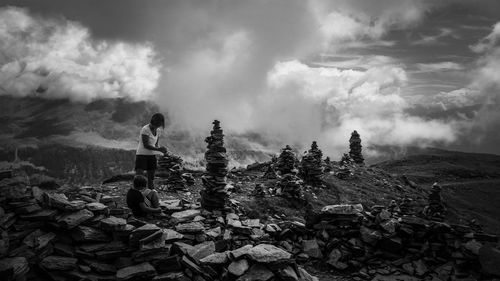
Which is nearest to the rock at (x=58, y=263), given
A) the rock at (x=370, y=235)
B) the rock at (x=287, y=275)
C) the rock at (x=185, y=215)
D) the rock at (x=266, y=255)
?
the rock at (x=185, y=215)

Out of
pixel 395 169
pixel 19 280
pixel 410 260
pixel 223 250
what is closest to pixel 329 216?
pixel 410 260

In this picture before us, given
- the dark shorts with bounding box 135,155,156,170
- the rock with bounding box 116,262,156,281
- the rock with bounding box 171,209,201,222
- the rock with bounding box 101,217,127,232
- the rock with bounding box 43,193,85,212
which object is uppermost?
the dark shorts with bounding box 135,155,156,170

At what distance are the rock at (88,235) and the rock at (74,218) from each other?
336mm

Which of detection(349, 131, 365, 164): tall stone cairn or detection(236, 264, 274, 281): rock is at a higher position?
detection(349, 131, 365, 164): tall stone cairn

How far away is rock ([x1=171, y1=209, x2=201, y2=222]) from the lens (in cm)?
1963

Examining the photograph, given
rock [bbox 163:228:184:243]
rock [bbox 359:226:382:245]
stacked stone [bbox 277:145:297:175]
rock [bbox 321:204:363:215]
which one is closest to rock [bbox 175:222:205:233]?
rock [bbox 163:228:184:243]

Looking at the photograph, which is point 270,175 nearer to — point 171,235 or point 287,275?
point 171,235

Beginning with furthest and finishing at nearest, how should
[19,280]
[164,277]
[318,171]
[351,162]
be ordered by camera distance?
1. [351,162]
2. [318,171]
3. [164,277]
4. [19,280]

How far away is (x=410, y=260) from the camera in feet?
→ 65.0

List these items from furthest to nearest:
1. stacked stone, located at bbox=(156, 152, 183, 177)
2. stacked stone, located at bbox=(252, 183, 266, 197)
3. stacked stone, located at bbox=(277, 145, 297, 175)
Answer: stacked stone, located at bbox=(156, 152, 183, 177), stacked stone, located at bbox=(277, 145, 297, 175), stacked stone, located at bbox=(252, 183, 266, 197)

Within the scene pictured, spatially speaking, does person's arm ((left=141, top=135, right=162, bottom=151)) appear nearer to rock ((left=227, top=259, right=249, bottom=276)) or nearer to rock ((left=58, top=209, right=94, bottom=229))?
rock ((left=58, top=209, right=94, bottom=229))

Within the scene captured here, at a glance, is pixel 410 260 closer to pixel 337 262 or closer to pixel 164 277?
pixel 337 262

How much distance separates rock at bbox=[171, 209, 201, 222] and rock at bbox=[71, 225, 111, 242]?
443cm

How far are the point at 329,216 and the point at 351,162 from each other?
44.6 meters
